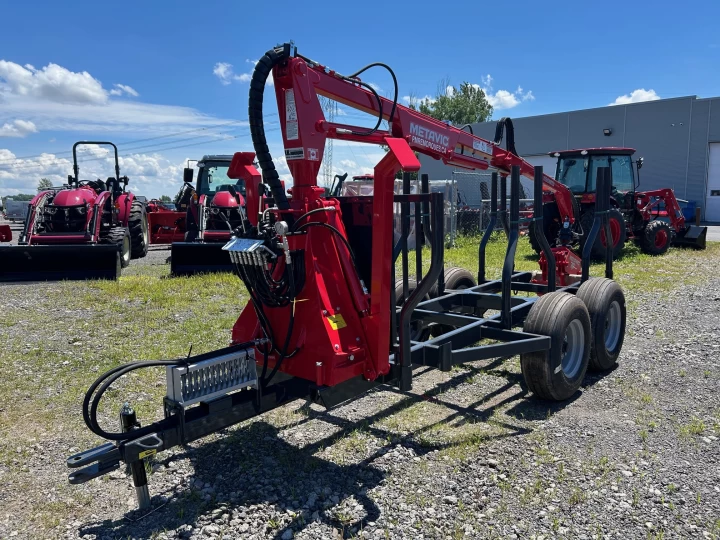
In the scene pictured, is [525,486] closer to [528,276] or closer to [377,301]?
[377,301]

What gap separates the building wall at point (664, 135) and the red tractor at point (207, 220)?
22012mm

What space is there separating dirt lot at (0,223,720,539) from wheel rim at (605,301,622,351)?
276 millimetres

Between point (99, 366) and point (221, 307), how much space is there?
2.61m

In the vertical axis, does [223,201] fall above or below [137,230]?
above

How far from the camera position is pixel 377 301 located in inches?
137

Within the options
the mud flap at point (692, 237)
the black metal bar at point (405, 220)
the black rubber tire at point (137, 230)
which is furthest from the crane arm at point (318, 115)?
the mud flap at point (692, 237)

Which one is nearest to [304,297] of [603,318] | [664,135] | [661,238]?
[603,318]

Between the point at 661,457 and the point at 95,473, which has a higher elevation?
the point at 95,473

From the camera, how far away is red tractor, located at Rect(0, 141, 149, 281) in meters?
10.1

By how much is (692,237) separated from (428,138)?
13.5 metres

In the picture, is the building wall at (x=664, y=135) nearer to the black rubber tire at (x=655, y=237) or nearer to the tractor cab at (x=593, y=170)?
the tractor cab at (x=593, y=170)

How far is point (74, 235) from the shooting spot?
1090cm

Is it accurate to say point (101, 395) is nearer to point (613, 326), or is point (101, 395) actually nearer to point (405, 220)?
point (405, 220)

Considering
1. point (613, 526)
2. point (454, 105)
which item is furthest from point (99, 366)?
point (454, 105)
